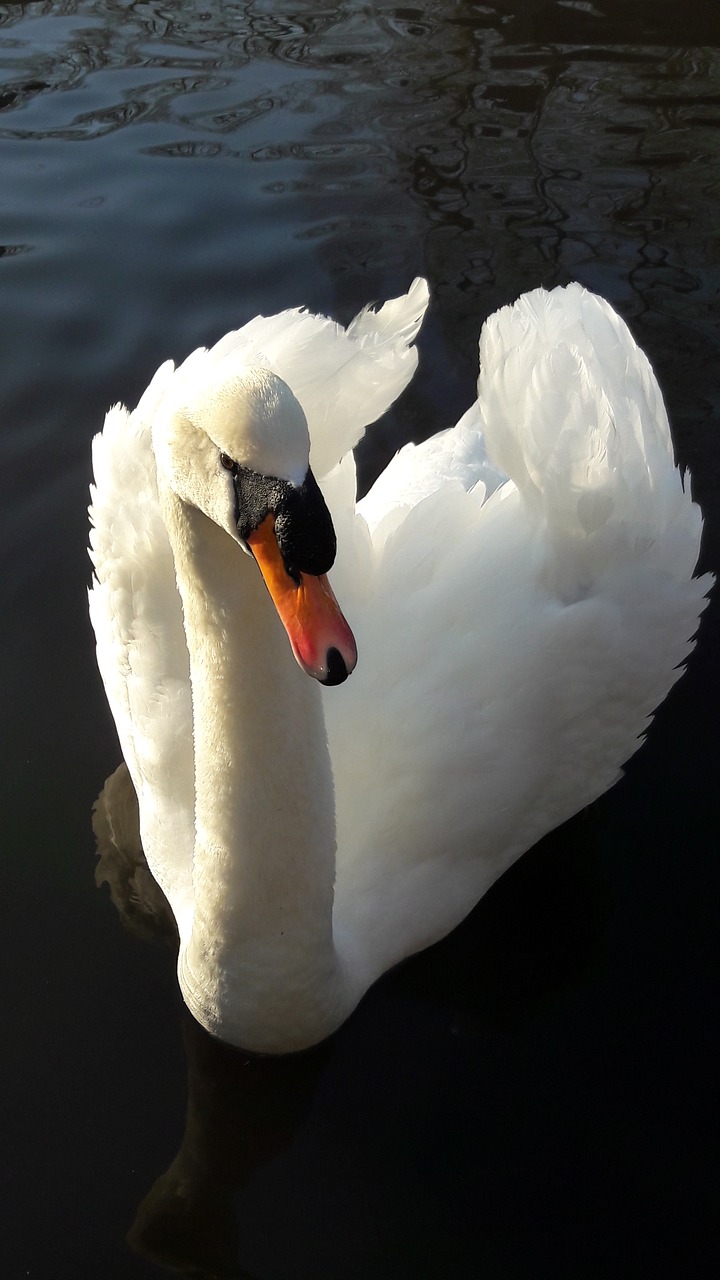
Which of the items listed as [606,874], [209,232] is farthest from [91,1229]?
[209,232]

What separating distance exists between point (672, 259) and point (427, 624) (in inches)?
161

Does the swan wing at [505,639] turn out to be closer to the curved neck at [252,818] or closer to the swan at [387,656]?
the swan at [387,656]

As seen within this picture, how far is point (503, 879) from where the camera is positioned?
4.41 metres

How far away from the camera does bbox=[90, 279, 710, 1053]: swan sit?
3160 millimetres

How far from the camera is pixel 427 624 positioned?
3.88 metres

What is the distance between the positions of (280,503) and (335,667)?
31cm

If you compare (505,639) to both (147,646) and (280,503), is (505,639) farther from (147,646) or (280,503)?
(280,503)

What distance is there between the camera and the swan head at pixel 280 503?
243 cm

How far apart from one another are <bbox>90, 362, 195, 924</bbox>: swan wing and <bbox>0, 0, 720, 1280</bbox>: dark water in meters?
0.39

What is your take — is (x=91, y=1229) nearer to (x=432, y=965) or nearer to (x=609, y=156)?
(x=432, y=965)

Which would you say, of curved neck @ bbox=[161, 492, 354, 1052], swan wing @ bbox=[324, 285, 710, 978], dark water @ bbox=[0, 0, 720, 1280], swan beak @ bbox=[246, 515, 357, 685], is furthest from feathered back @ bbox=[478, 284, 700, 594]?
swan beak @ bbox=[246, 515, 357, 685]

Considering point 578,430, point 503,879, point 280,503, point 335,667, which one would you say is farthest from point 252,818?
point 578,430

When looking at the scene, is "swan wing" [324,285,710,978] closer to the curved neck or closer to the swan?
the swan

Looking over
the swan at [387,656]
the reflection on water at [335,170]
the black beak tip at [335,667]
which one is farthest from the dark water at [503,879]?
the black beak tip at [335,667]
